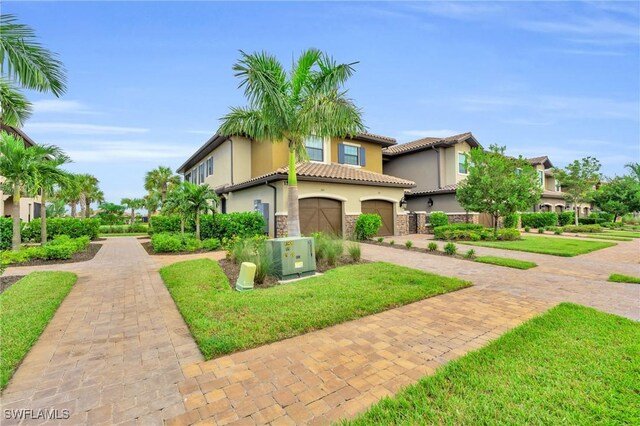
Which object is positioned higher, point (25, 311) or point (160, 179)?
point (160, 179)

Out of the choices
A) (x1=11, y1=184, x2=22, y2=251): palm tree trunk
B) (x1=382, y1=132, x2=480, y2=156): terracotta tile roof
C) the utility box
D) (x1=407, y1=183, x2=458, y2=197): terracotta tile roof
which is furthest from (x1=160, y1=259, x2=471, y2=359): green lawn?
(x1=382, y1=132, x2=480, y2=156): terracotta tile roof

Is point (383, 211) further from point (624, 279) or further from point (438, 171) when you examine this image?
point (624, 279)

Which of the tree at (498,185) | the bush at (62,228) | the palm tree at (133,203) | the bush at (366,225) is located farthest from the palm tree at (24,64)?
the palm tree at (133,203)

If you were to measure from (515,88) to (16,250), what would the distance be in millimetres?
25988

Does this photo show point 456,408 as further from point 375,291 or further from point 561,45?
point 561,45

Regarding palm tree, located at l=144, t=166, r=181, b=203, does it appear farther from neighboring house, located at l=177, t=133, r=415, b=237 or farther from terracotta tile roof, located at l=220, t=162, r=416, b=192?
terracotta tile roof, located at l=220, t=162, r=416, b=192

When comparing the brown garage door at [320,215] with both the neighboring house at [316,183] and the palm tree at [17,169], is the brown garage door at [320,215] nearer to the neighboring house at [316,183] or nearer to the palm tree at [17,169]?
the neighboring house at [316,183]

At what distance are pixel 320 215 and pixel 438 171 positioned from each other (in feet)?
41.7

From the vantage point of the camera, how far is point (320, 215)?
16.8 metres

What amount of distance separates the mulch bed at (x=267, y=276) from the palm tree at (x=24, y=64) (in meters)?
6.41

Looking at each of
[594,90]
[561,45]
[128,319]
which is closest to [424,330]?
[128,319]

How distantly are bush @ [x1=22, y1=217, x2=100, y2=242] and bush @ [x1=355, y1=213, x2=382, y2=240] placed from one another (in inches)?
678

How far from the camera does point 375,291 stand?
6.27 meters

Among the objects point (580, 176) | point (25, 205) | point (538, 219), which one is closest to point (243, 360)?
point (25, 205)
